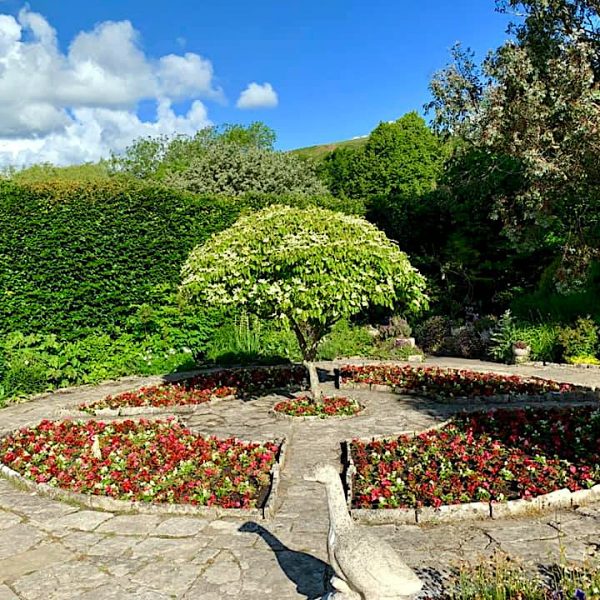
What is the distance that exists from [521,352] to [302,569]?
7877mm

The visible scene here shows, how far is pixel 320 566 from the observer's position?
374 cm

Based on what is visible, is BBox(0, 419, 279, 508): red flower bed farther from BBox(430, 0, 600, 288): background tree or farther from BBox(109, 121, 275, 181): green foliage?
BBox(109, 121, 275, 181): green foliage

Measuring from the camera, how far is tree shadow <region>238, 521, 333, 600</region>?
11.2 ft

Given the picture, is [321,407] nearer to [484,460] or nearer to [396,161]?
[484,460]

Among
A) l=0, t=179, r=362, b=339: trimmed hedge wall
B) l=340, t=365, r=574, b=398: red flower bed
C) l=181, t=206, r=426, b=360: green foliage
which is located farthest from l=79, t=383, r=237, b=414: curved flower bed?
l=0, t=179, r=362, b=339: trimmed hedge wall

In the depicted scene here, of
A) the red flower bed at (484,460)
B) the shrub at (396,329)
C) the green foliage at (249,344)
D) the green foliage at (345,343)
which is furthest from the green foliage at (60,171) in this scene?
the red flower bed at (484,460)

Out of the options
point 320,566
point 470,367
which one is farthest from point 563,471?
point 470,367

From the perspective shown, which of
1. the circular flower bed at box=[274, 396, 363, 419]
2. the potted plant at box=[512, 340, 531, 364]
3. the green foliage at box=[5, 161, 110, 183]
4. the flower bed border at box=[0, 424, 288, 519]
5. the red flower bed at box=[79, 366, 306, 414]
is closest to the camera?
the flower bed border at box=[0, 424, 288, 519]

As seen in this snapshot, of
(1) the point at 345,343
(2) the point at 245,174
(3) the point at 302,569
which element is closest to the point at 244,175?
(2) the point at 245,174

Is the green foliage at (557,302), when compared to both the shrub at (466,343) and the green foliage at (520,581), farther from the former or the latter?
the green foliage at (520,581)

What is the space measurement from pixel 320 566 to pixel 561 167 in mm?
9010

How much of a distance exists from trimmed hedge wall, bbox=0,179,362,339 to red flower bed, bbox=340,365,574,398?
12.9 ft

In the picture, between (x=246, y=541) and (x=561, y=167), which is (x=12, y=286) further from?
(x=561, y=167)

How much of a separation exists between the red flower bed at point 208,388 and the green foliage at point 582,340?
4540mm
